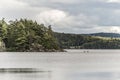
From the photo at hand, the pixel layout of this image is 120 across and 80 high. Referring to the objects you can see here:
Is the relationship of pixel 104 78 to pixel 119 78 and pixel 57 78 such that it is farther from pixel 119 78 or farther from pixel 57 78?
pixel 57 78

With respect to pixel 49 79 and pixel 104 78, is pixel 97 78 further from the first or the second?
pixel 49 79

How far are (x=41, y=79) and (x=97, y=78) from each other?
895 centimetres

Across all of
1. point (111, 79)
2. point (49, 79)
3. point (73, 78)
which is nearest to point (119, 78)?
point (111, 79)

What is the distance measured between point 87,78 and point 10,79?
12109mm

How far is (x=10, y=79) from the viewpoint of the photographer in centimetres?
6225

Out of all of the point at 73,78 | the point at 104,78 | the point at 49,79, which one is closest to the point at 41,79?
the point at 49,79

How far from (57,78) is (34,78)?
12.3ft

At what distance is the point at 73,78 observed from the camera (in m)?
65.8

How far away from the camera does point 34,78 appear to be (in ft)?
211

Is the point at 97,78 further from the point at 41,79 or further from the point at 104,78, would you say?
the point at 41,79

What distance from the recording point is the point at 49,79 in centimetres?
6366

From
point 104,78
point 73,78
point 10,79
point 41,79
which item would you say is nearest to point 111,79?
point 104,78

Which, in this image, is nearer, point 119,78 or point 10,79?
point 10,79

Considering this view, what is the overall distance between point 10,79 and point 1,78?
1637 millimetres
